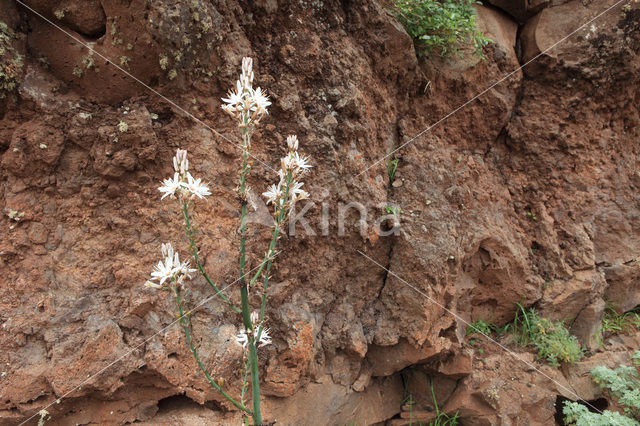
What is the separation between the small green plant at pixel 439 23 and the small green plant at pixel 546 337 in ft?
7.69

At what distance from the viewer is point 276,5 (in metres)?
2.68

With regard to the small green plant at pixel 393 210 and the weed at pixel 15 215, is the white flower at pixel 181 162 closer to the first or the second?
the weed at pixel 15 215

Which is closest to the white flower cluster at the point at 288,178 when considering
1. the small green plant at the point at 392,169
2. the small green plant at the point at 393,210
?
the small green plant at the point at 393,210

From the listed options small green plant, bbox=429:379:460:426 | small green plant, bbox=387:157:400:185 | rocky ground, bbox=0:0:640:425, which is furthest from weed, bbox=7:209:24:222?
small green plant, bbox=429:379:460:426

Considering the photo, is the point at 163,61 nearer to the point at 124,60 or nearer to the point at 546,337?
the point at 124,60

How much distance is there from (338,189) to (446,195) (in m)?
0.99

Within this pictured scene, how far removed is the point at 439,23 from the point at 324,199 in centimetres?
172

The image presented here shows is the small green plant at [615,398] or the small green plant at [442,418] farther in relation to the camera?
the small green plant at [442,418]

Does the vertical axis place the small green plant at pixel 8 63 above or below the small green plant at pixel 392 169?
above

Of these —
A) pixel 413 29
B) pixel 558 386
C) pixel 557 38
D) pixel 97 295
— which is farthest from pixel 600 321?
pixel 97 295

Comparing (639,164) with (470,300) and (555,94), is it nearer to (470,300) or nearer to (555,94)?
(555,94)

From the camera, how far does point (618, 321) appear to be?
3916mm

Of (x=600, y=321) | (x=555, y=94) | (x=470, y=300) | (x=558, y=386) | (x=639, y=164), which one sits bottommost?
(x=558, y=386)

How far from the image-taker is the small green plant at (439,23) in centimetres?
315
